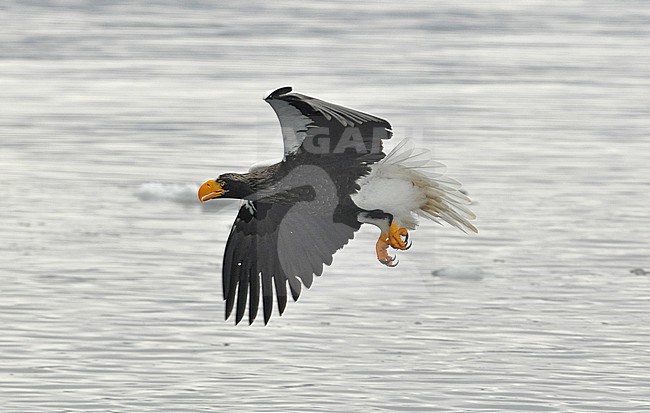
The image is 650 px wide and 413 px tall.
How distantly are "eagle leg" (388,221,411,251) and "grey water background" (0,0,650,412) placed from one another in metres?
0.64

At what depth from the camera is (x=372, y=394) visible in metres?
7.33

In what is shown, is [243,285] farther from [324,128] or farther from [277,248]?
[324,128]

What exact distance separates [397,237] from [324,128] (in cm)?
A: 80

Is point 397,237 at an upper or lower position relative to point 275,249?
upper

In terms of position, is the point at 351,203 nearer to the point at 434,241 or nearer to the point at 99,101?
the point at 434,241

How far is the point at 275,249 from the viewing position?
7.60 metres

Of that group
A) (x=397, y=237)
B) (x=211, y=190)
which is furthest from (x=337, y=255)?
(x=211, y=190)

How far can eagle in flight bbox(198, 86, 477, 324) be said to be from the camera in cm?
714

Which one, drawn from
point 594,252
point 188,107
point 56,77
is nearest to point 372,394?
point 594,252

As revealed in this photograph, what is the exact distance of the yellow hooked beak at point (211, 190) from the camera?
7.23 metres

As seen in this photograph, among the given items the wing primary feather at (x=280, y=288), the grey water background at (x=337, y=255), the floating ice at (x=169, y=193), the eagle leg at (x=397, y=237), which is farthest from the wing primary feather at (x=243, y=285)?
the floating ice at (x=169, y=193)

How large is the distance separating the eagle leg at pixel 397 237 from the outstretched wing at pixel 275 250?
6.5 inches

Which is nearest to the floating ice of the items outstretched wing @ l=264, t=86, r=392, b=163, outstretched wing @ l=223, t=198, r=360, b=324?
outstretched wing @ l=223, t=198, r=360, b=324

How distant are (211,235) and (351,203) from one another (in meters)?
3.48
